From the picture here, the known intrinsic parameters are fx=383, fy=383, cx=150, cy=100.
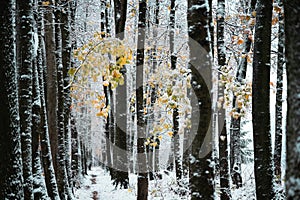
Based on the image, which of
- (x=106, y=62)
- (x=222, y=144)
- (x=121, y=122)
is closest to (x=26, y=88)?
(x=106, y=62)

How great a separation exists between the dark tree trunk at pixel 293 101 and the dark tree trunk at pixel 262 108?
A: 4.46 meters

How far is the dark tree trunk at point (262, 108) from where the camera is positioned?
824 centimetres

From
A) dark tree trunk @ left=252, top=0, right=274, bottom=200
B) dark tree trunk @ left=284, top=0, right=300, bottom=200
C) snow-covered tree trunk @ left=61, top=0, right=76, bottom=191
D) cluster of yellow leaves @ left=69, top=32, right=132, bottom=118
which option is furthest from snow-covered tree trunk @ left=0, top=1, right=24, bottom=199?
snow-covered tree trunk @ left=61, top=0, right=76, bottom=191

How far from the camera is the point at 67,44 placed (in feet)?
53.6

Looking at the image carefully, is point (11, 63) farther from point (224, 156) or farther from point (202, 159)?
point (224, 156)

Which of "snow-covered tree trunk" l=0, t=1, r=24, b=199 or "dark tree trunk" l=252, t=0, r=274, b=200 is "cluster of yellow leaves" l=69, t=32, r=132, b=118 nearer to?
"snow-covered tree trunk" l=0, t=1, r=24, b=199

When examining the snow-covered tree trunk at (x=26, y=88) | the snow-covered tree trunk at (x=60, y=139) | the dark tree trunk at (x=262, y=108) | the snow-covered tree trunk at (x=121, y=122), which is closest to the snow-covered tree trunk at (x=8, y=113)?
the snow-covered tree trunk at (x=26, y=88)

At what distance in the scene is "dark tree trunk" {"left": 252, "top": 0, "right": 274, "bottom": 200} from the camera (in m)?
8.24

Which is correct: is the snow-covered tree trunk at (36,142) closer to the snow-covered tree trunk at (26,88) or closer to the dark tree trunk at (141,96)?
the snow-covered tree trunk at (26,88)

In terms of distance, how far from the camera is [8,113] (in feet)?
23.5

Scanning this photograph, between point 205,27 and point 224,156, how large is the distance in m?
6.60

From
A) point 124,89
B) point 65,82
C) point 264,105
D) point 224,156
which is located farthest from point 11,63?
point 124,89

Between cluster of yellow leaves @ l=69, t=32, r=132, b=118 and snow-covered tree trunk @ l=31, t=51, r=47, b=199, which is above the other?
cluster of yellow leaves @ l=69, t=32, r=132, b=118

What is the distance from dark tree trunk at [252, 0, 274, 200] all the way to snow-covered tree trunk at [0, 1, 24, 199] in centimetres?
494
